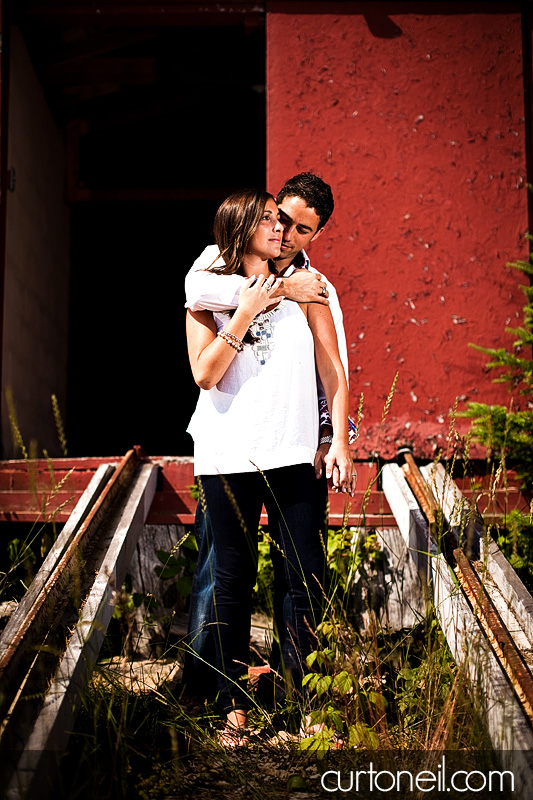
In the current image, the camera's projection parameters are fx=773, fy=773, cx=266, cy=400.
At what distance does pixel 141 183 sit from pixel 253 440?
6.20 meters

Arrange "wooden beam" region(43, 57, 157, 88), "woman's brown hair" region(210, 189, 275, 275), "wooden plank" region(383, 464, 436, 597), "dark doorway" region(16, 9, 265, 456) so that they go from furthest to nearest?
1. "dark doorway" region(16, 9, 265, 456)
2. "wooden beam" region(43, 57, 157, 88)
3. "wooden plank" region(383, 464, 436, 597)
4. "woman's brown hair" region(210, 189, 275, 275)

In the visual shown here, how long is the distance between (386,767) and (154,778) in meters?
0.68

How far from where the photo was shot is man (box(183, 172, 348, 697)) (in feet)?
8.83

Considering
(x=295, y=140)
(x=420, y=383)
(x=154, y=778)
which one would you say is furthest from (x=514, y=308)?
(x=154, y=778)

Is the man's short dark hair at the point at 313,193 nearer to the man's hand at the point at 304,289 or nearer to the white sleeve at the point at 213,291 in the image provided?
the man's hand at the point at 304,289

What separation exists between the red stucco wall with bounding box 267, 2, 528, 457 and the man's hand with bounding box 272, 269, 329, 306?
1579 mm

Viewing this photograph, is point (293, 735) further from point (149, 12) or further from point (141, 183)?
point (141, 183)

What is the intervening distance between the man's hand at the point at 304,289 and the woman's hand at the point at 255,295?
97 millimetres

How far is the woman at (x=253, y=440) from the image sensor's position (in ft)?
8.50

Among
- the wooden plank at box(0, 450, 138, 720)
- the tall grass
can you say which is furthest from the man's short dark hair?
the wooden plank at box(0, 450, 138, 720)

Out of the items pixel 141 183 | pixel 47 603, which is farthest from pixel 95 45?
pixel 47 603

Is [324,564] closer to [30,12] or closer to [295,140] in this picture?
[295,140]

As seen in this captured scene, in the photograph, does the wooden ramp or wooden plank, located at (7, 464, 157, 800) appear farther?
the wooden ramp

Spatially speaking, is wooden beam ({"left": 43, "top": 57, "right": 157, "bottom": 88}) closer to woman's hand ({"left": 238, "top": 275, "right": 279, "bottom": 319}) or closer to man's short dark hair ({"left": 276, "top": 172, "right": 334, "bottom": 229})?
man's short dark hair ({"left": 276, "top": 172, "right": 334, "bottom": 229})
